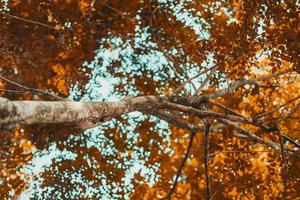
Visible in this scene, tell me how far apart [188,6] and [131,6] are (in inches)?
71.5

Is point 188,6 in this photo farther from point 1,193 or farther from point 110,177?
point 1,193

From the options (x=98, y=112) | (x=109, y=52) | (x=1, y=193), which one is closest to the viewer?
(x=98, y=112)

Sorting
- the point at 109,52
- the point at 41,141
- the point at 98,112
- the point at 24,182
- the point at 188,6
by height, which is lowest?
the point at 98,112

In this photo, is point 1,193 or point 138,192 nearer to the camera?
point 1,193

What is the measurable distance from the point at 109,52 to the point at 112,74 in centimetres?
75

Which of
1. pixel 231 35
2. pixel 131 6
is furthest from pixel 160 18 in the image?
pixel 231 35

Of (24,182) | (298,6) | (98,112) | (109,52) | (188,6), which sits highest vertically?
(188,6)

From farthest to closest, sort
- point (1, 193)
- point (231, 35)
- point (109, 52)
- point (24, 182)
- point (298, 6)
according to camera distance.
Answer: point (109, 52), point (24, 182), point (1, 193), point (231, 35), point (298, 6)

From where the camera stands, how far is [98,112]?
360 cm

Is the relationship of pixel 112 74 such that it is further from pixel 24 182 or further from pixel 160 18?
pixel 24 182

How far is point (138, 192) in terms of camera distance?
32.9 ft

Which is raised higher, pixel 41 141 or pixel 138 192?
pixel 41 141

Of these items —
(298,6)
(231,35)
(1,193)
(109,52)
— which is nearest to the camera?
(298,6)

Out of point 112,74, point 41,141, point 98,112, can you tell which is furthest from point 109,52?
point 98,112
